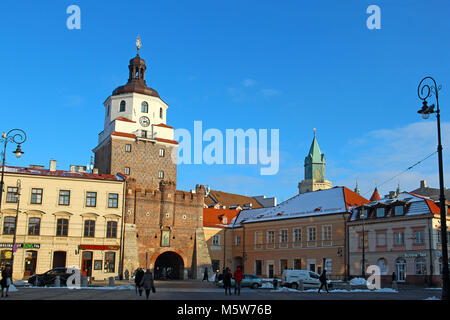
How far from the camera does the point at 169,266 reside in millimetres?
63469

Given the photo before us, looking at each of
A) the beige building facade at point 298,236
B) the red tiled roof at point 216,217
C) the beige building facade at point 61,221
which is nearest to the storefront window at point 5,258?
the beige building facade at point 61,221

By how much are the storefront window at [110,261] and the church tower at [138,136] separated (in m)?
10.8

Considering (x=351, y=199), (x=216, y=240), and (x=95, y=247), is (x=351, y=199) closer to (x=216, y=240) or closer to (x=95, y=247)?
A: (x=216, y=240)

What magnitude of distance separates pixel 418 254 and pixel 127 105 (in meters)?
37.0

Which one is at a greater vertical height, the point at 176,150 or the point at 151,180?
the point at 176,150

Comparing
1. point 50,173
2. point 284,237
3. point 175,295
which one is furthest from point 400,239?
point 50,173

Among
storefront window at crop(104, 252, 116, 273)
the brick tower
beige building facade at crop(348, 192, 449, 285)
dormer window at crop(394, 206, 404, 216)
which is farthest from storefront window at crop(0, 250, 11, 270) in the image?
dormer window at crop(394, 206, 404, 216)

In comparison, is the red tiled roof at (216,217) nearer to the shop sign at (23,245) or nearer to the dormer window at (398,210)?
the shop sign at (23,245)

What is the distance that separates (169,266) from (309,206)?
1848 cm

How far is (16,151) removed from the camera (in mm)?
29062

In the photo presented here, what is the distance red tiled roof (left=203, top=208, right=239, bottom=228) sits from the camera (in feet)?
224

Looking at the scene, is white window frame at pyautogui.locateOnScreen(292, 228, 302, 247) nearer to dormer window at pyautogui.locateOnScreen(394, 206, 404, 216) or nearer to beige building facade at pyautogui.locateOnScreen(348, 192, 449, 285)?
beige building facade at pyautogui.locateOnScreen(348, 192, 449, 285)
